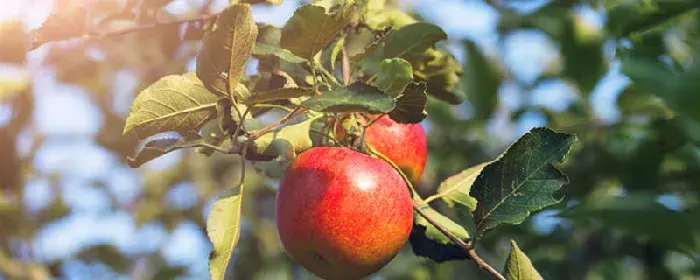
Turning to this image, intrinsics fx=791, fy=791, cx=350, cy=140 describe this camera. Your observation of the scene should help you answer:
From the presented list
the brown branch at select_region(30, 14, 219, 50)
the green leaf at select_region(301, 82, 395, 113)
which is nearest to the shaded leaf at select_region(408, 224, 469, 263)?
the green leaf at select_region(301, 82, 395, 113)

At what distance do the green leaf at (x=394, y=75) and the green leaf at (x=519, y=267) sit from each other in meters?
0.26

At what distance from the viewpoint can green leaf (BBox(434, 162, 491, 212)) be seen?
1.15 m

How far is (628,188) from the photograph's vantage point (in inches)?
86.6

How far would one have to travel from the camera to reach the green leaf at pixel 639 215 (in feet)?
5.65

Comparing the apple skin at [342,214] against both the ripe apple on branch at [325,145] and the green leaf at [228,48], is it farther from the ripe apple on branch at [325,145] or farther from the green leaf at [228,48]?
the green leaf at [228,48]

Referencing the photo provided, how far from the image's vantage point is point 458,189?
1.18 meters

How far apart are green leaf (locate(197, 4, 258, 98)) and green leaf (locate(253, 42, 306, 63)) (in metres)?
0.09

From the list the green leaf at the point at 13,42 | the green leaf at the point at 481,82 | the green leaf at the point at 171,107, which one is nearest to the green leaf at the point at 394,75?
the green leaf at the point at 171,107

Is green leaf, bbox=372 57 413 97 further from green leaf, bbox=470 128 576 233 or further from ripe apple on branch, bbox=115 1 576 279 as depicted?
green leaf, bbox=470 128 576 233

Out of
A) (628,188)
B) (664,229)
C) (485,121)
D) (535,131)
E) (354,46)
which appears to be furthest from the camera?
(485,121)

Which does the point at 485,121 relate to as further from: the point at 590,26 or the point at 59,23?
the point at 59,23

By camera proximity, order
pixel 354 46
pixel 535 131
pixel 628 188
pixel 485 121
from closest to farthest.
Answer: pixel 535 131 < pixel 354 46 < pixel 628 188 < pixel 485 121

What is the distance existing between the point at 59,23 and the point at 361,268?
64 centimetres

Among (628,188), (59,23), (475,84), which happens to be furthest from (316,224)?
(475,84)
